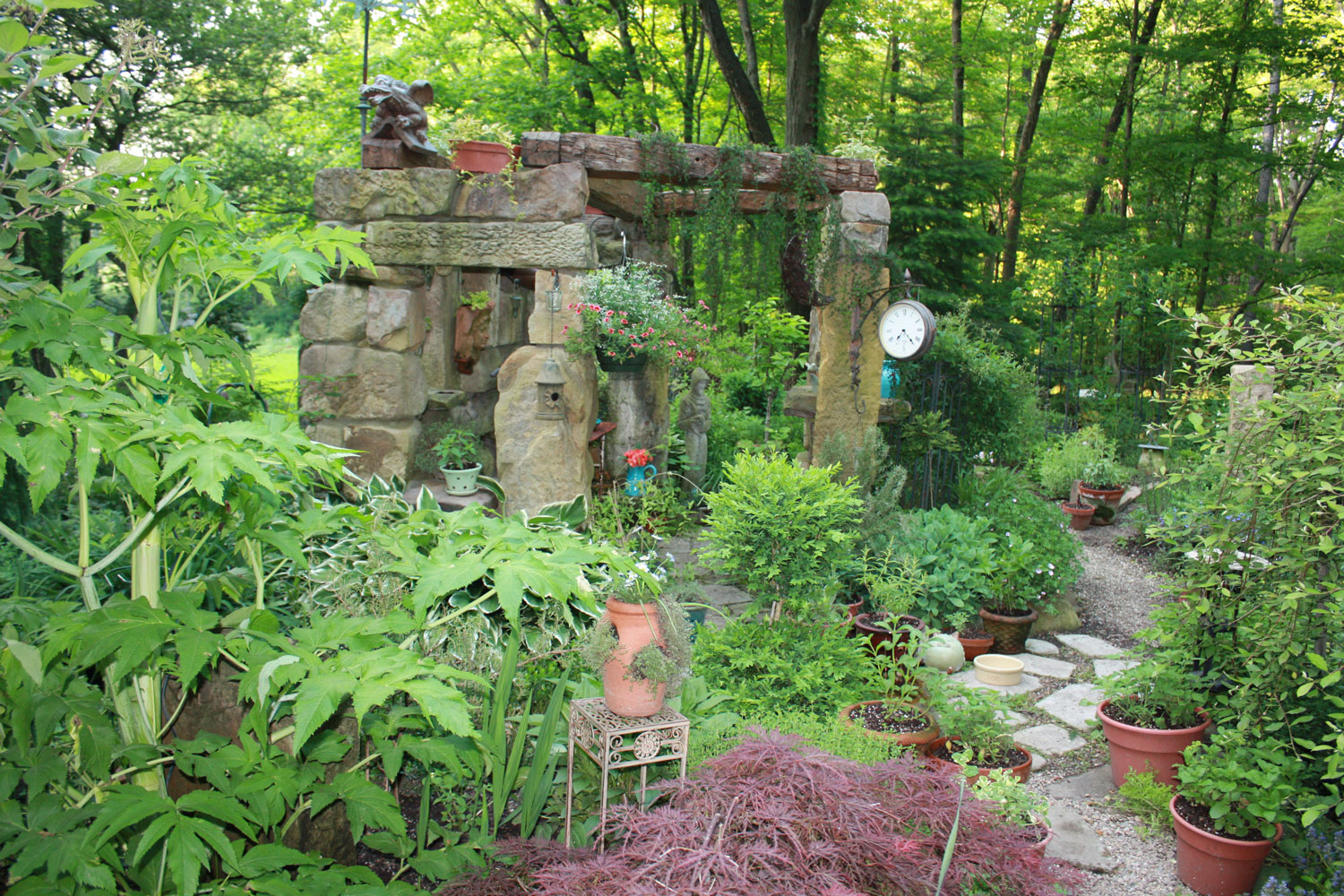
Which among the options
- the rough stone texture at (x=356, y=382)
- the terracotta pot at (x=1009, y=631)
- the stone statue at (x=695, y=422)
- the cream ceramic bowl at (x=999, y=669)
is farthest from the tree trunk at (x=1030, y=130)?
the rough stone texture at (x=356, y=382)

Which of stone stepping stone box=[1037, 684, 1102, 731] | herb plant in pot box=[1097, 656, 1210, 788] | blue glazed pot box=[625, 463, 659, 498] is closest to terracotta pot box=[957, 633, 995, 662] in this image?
stone stepping stone box=[1037, 684, 1102, 731]

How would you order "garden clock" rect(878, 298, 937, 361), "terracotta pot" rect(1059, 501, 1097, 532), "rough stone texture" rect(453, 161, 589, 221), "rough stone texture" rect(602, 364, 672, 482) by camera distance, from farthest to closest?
"terracotta pot" rect(1059, 501, 1097, 532) < "rough stone texture" rect(602, 364, 672, 482) < "garden clock" rect(878, 298, 937, 361) < "rough stone texture" rect(453, 161, 589, 221)

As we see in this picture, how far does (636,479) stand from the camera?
21.4 ft

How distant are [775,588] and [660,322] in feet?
9.68

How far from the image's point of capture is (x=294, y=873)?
2305mm

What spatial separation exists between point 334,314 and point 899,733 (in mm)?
4271

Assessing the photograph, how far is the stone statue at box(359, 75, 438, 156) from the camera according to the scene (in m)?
5.45

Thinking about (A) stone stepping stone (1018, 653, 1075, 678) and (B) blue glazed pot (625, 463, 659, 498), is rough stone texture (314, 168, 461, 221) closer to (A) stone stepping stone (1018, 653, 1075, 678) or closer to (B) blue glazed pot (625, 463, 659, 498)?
(B) blue glazed pot (625, 463, 659, 498)

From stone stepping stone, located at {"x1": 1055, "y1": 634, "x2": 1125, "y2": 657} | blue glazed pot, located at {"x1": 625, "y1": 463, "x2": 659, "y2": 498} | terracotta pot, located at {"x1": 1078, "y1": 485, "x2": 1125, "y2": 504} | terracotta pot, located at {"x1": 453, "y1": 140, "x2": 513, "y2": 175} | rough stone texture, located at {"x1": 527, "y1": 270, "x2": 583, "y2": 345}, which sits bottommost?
stone stepping stone, located at {"x1": 1055, "y1": 634, "x2": 1125, "y2": 657}

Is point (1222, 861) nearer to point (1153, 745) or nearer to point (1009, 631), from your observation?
point (1153, 745)

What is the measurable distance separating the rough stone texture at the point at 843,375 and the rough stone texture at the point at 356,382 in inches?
116

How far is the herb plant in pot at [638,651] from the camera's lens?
7.34ft

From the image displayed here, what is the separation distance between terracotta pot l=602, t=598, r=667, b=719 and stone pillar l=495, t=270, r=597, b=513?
311 centimetres

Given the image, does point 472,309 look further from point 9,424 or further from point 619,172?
point 9,424
